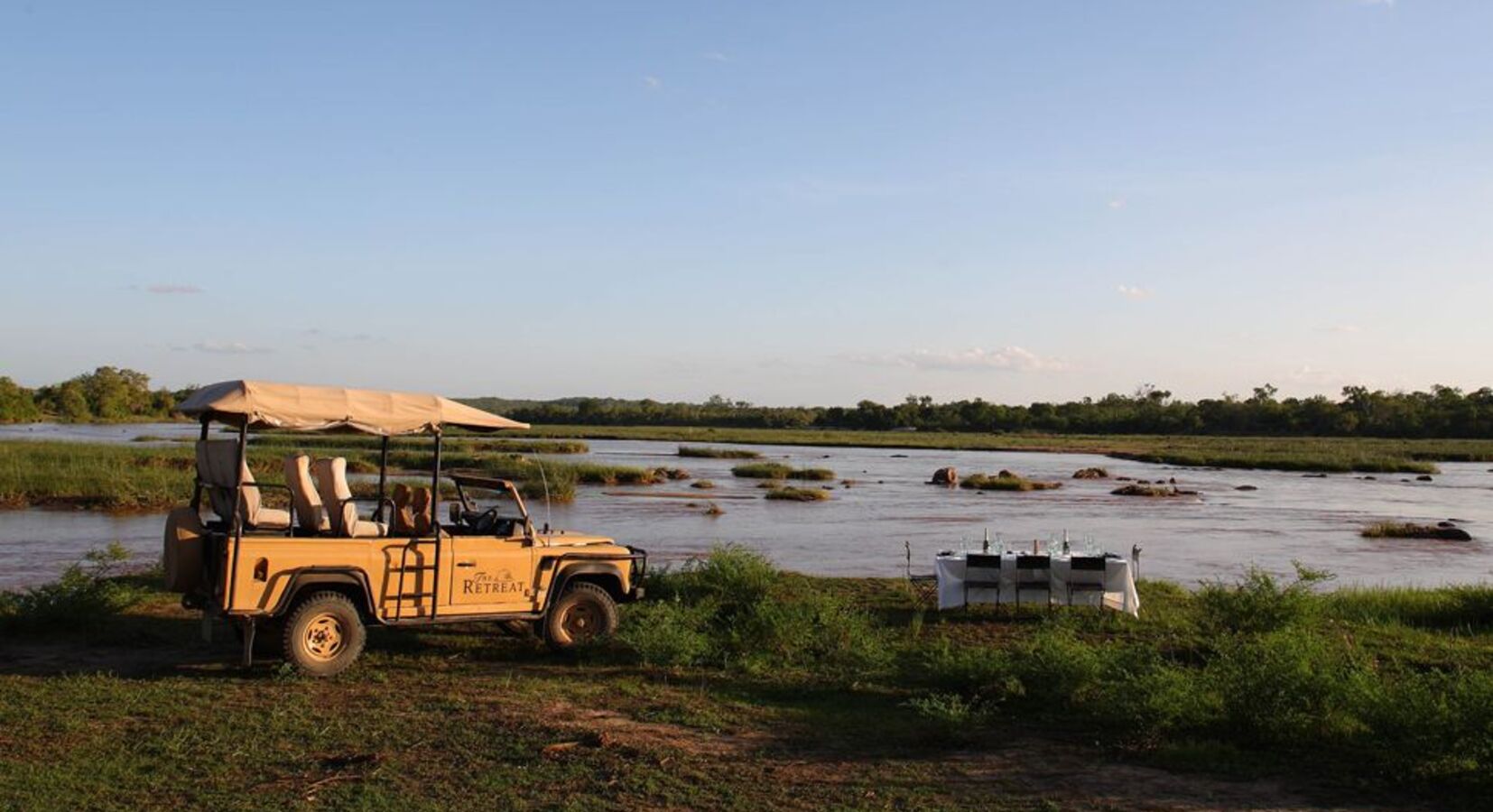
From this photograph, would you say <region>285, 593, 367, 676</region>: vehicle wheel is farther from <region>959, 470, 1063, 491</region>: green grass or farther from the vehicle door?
<region>959, 470, 1063, 491</region>: green grass

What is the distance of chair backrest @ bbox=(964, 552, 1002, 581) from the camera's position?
12766mm

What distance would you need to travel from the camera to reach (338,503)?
30.3 feet

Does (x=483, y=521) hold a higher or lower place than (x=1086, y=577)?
higher

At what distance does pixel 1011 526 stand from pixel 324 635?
77.8 ft

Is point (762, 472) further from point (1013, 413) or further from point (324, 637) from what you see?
point (1013, 413)

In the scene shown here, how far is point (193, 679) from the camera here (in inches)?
350

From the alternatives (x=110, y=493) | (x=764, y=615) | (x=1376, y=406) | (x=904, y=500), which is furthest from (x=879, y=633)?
(x=1376, y=406)

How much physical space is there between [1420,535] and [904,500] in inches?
606

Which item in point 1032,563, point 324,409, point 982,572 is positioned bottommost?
point 982,572

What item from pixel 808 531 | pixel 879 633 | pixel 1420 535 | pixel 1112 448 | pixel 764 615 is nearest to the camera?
pixel 764 615

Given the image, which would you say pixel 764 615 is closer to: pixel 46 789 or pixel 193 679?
pixel 193 679

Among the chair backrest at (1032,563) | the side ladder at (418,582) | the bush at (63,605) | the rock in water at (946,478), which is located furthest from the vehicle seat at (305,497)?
the rock in water at (946,478)

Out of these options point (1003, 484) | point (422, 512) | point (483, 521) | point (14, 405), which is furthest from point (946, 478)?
Result: point (14, 405)

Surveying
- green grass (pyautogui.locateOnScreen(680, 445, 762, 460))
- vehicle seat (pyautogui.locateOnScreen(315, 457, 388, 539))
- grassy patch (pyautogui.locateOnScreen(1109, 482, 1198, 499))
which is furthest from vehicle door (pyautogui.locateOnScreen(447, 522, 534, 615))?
green grass (pyautogui.locateOnScreen(680, 445, 762, 460))
